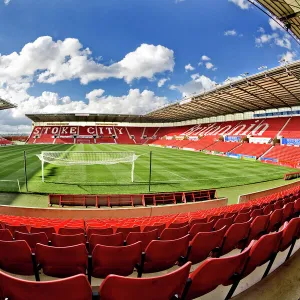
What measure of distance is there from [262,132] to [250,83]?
17949 millimetres

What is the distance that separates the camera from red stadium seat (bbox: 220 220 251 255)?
4.11 metres

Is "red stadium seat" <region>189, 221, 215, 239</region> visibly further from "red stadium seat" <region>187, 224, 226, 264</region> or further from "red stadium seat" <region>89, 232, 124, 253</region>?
"red stadium seat" <region>89, 232, 124, 253</region>

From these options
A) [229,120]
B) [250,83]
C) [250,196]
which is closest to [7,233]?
[250,196]

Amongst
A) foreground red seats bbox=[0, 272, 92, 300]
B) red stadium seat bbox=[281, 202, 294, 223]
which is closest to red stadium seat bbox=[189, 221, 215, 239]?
red stadium seat bbox=[281, 202, 294, 223]

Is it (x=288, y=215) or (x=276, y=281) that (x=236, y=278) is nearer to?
(x=276, y=281)

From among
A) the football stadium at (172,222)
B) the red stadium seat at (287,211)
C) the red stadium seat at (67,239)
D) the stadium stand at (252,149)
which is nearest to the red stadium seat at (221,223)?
the football stadium at (172,222)

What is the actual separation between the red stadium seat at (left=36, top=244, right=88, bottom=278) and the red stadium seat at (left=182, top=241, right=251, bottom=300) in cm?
150

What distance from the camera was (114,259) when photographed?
3.04 m

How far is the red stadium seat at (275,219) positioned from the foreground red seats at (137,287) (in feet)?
13.1

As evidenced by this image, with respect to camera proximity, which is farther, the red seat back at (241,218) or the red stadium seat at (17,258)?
the red seat back at (241,218)

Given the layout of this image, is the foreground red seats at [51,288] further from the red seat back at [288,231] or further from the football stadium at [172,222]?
the red seat back at [288,231]

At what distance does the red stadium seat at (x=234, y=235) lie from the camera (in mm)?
4113

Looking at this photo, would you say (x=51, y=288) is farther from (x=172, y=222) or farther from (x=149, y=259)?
(x=172, y=222)

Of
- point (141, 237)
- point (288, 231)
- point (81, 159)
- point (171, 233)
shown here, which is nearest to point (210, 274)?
point (288, 231)
